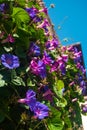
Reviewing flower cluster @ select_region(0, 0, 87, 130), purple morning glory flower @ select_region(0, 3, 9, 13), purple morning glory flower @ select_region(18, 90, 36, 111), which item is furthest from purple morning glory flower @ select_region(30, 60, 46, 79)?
purple morning glory flower @ select_region(0, 3, 9, 13)

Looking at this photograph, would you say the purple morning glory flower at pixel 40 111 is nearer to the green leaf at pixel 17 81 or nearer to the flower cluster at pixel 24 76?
the flower cluster at pixel 24 76

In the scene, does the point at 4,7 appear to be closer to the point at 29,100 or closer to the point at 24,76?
the point at 24,76

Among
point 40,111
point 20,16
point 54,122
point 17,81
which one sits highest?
point 20,16

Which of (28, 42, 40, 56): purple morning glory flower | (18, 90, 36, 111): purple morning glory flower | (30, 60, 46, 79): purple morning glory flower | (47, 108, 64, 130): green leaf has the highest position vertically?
(28, 42, 40, 56): purple morning glory flower

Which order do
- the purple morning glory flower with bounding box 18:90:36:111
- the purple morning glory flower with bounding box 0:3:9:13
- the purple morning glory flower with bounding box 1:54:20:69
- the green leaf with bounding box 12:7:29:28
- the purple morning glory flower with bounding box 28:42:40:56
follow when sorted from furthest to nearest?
the purple morning glory flower with bounding box 28:42:40:56, the green leaf with bounding box 12:7:29:28, the purple morning glory flower with bounding box 0:3:9:13, the purple morning glory flower with bounding box 18:90:36:111, the purple morning glory flower with bounding box 1:54:20:69

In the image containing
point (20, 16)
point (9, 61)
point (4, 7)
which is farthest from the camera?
point (20, 16)

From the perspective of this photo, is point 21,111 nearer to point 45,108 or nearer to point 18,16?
point 45,108

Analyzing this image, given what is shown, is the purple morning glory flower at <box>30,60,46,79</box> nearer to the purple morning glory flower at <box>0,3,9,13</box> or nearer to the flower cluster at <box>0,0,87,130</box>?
the flower cluster at <box>0,0,87,130</box>

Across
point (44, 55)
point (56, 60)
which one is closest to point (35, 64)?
point (44, 55)

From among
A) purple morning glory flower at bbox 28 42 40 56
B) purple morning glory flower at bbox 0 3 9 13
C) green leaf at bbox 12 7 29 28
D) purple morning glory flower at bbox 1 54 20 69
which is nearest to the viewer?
purple morning glory flower at bbox 1 54 20 69

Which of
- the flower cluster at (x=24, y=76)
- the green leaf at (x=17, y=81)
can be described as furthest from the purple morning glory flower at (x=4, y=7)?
the green leaf at (x=17, y=81)

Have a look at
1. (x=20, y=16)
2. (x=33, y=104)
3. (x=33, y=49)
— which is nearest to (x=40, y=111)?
(x=33, y=104)

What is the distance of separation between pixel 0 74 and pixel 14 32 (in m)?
0.49

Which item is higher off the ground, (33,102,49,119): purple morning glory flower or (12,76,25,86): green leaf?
(12,76,25,86): green leaf
